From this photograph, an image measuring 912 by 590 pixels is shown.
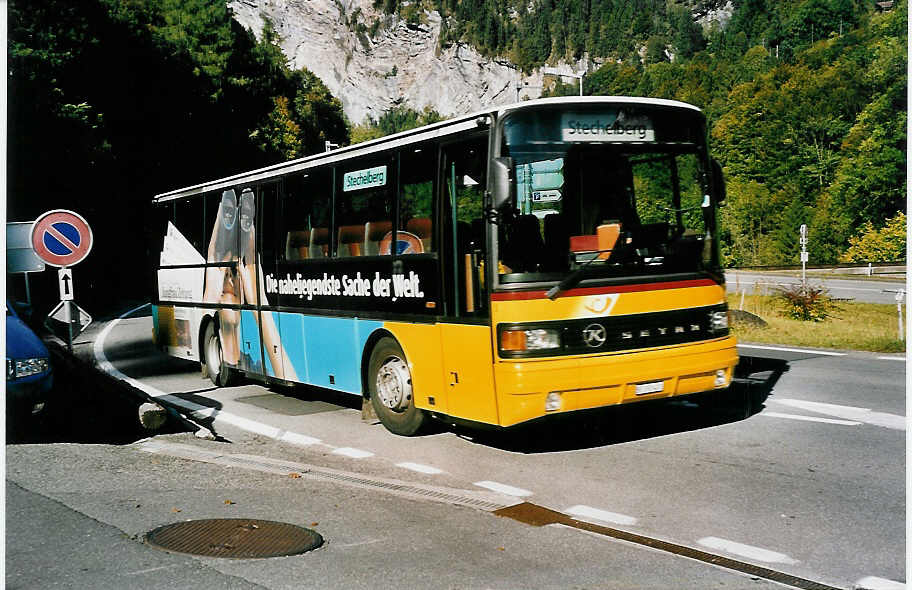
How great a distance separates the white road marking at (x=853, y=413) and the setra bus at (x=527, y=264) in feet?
5.93

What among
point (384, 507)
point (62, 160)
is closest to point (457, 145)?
point (384, 507)

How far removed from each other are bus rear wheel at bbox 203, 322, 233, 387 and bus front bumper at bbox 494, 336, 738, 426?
738 cm

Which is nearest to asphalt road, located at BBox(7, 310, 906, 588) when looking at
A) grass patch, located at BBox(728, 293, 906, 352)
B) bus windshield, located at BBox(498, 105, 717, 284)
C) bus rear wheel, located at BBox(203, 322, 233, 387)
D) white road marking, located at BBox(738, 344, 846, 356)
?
bus windshield, located at BBox(498, 105, 717, 284)

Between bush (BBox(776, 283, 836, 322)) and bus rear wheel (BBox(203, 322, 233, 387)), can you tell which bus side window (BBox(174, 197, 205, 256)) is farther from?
bush (BBox(776, 283, 836, 322))

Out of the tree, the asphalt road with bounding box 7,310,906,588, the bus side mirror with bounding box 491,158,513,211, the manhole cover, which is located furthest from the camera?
the tree

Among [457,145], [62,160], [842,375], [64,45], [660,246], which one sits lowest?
[842,375]

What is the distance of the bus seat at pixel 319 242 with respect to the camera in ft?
40.0

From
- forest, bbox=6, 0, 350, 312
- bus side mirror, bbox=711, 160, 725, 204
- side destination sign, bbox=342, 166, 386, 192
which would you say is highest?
forest, bbox=6, 0, 350, 312

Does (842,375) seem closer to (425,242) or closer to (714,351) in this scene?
(714,351)

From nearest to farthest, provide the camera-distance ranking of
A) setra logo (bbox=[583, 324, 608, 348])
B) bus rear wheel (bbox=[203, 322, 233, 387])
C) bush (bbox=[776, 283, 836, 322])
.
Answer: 1. setra logo (bbox=[583, 324, 608, 348])
2. bus rear wheel (bbox=[203, 322, 233, 387])
3. bush (bbox=[776, 283, 836, 322])

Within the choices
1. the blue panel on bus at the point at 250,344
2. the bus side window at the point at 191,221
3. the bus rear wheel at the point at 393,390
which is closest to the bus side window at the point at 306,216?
the blue panel on bus at the point at 250,344

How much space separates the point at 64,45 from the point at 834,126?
57.5 meters

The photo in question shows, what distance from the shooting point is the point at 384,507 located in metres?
7.46

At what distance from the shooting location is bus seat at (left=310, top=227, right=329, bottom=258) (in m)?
12.2
